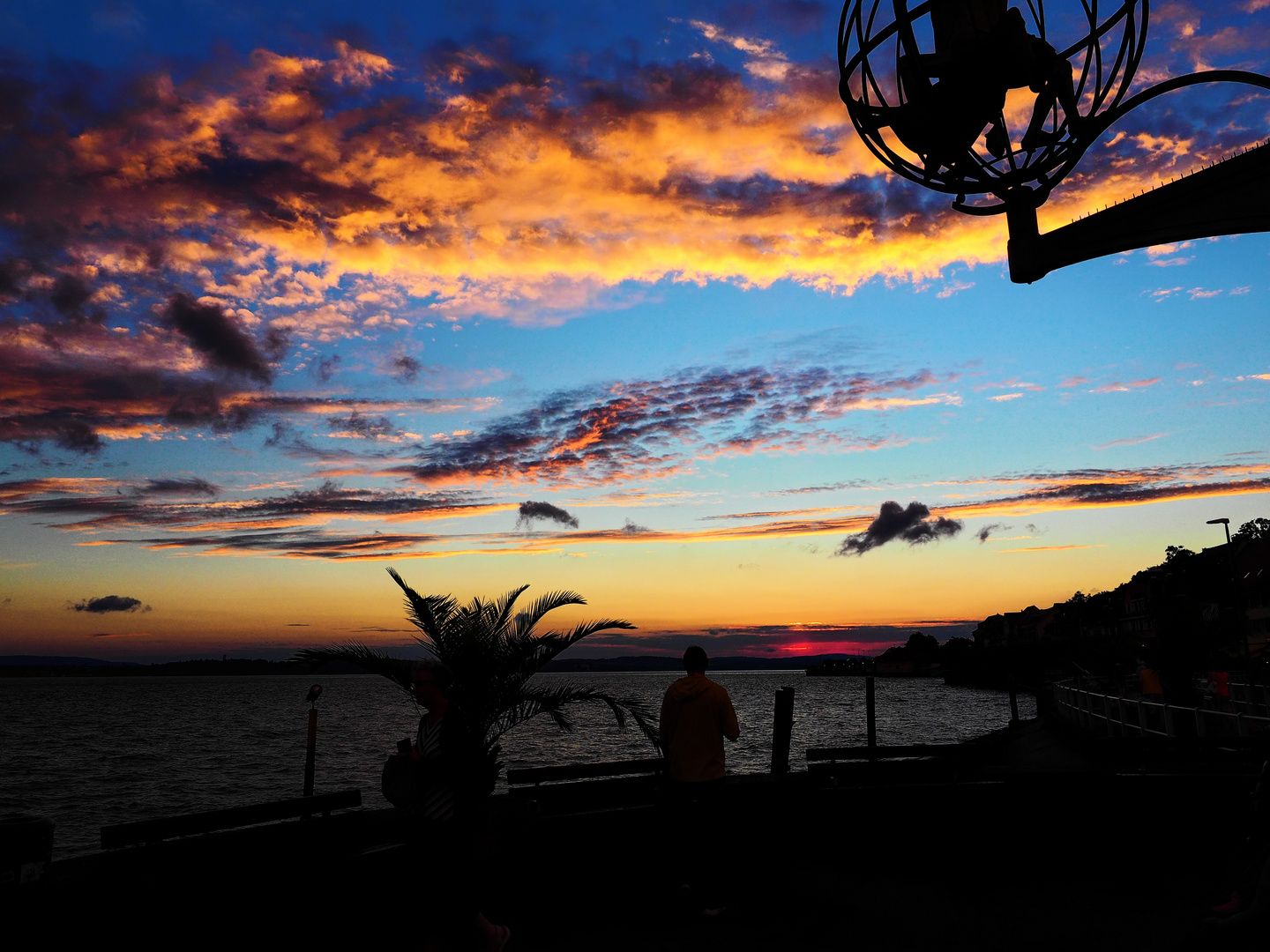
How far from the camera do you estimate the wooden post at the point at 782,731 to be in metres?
12.9

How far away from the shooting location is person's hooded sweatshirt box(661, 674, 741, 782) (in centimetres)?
656

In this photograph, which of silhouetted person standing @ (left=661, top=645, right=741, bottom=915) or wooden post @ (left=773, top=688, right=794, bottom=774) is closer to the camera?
silhouetted person standing @ (left=661, top=645, right=741, bottom=915)

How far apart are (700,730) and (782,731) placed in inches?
288

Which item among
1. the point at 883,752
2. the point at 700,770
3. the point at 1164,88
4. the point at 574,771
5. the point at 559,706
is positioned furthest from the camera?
the point at 883,752

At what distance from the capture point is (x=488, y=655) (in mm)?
11195

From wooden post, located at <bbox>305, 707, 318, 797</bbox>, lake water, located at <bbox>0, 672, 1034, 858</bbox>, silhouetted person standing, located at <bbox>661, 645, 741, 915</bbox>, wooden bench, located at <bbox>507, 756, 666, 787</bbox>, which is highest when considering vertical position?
silhouetted person standing, located at <bbox>661, 645, 741, 915</bbox>

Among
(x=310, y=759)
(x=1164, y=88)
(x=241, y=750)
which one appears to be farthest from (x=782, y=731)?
(x=241, y=750)

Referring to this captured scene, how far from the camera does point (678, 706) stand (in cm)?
668

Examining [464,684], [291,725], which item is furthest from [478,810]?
[291,725]

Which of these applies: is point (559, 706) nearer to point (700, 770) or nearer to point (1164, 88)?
point (700, 770)

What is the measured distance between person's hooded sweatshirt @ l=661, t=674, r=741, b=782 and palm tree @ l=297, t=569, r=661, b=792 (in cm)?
436

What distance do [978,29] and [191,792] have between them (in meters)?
44.2

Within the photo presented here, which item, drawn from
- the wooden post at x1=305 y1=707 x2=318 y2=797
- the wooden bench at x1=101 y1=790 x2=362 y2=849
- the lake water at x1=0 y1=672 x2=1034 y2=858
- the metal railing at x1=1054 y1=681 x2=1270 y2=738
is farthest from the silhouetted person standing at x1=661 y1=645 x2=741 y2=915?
the lake water at x1=0 y1=672 x2=1034 y2=858

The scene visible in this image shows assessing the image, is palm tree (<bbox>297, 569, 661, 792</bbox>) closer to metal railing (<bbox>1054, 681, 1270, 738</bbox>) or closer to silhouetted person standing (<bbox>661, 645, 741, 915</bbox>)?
silhouetted person standing (<bbox>661, 645, 741, 915</bbox>)
